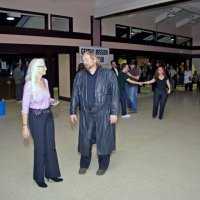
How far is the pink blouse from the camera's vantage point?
2895mm

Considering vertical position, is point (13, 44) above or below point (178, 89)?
above

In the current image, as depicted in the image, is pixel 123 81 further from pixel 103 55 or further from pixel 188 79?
pixel 188 79

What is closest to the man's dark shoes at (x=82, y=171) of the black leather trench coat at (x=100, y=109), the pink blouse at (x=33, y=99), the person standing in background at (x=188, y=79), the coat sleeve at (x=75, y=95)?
the black leather trench coat at (x=100, y=109)

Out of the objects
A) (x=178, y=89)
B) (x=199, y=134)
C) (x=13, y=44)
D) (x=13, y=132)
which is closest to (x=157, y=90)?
(x=199, y=134)

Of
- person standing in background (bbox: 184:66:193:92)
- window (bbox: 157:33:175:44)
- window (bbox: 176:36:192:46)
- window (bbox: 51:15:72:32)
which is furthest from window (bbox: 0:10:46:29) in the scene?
window (bbox: 176:36:192:46)

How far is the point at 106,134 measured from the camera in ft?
10.8

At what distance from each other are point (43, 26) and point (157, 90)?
4.79 meters

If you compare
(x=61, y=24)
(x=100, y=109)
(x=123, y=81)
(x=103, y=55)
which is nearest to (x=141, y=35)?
(x=103, y=55)

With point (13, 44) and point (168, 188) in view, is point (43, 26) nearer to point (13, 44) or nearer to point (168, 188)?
point (13, 44)

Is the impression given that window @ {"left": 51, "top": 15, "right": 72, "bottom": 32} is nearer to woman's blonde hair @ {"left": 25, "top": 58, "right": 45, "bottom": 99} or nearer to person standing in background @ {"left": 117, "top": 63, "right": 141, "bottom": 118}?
person standing in background @ {"left": 117, "top": 63, "right": 141, "bottom": 118}

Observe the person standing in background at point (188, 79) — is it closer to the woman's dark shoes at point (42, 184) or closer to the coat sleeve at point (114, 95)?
the coat sleeve at point (114, 95)

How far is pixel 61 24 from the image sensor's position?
33.2ft

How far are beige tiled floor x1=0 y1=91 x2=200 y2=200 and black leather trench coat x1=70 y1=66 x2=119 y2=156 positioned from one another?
1.40 feet

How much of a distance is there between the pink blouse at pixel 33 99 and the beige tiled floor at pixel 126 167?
932 millimetres
